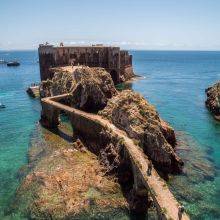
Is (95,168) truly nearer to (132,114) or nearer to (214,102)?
(132,114)

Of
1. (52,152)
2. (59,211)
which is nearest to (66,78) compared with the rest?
(52,152)

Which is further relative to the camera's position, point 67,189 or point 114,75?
point 114,75

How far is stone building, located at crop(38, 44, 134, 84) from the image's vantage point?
314ft

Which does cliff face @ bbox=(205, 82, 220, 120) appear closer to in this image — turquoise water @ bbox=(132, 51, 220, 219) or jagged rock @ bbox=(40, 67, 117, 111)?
turquoise water @ bbox=(132, 51, 220, 219)

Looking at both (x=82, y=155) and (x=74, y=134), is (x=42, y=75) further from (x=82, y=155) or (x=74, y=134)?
(x=82, y=155)

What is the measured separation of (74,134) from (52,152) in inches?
251

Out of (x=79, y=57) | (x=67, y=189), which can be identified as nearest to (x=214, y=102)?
(x=79, y=57)

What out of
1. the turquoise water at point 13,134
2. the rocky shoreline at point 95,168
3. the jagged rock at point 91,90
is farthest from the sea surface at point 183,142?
the jagged rock at point 91,90

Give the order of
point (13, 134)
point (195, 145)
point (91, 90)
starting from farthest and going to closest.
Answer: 1. point (91, 90)
2. point (13, 134)
3. point (195, 145)

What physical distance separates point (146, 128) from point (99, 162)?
6849 mm

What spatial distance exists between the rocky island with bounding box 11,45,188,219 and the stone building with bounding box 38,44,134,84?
39632 mm

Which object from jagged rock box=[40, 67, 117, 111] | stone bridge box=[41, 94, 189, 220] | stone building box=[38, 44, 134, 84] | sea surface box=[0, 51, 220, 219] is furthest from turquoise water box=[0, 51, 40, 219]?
stone building box=[38, 44, 134, 84]

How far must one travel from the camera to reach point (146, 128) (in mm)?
38812

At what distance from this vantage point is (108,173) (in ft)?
119
